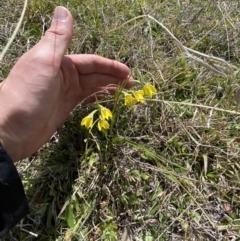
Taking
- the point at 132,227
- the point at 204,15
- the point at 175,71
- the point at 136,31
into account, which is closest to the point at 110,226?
the point at 132,227

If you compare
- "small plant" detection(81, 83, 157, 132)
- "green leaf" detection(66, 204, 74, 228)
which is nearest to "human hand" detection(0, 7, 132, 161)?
"small plant" detection(81, 83, 157, 132)

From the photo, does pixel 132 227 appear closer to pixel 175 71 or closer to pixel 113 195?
pixel 113 195

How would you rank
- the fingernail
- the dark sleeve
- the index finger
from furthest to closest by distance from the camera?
the index finger → the fingernail → the dark sleeve

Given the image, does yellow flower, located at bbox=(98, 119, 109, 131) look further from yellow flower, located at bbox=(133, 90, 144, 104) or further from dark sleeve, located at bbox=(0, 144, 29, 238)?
dark sleeve, located at bbox=(0, 144, 29, 238)

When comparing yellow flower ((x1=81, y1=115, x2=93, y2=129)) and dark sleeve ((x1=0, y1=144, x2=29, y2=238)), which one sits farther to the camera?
yellow flower ((x1=81, y1=115, x2=93, y2=129))

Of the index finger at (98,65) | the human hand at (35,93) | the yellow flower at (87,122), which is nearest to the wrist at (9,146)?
the human hand at (35,93)

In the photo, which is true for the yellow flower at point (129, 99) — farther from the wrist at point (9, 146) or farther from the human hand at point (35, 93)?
the wrist at point (9, 146)
